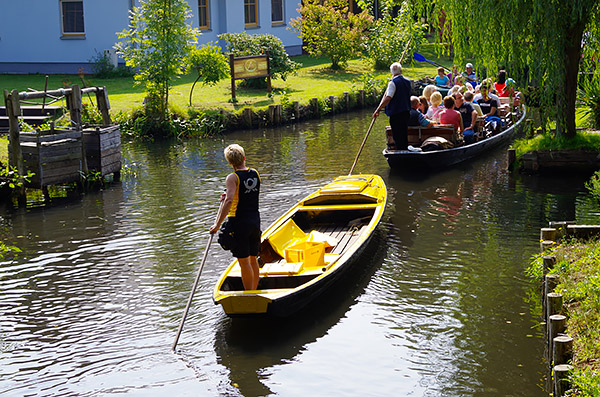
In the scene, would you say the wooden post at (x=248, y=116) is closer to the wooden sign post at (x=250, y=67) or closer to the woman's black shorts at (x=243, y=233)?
the wooden sign post at (x=250, y=67)

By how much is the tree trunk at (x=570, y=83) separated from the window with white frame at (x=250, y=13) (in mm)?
19971

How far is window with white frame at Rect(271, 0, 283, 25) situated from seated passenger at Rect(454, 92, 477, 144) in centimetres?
1862

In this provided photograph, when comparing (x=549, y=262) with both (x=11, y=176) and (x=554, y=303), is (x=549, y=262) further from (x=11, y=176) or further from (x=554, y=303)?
(x=11, y=176)

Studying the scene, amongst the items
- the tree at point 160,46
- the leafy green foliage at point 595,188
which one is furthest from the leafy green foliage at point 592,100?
the tree at point 160,46

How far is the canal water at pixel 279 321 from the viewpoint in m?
7.38

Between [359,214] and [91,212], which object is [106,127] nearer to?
[91,212]

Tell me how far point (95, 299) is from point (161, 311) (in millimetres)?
983

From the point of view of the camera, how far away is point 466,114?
1705 cm

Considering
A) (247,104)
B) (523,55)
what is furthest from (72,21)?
(523,55)

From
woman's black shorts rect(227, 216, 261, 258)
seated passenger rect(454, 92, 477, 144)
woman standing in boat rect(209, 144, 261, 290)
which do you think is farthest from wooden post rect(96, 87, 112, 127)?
woman's black shorts rect(227, 216, 261, 258)

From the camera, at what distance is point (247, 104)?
23.8 metres

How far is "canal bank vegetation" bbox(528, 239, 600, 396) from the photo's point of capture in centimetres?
576

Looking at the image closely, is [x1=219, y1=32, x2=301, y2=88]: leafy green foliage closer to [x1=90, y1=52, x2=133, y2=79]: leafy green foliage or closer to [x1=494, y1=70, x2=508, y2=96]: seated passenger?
[x1=90, y1=52, x2=133, y2=79]: leafy green foliage

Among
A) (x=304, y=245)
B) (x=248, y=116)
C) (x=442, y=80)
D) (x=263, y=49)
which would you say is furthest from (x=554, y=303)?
(x=263, y=49)
